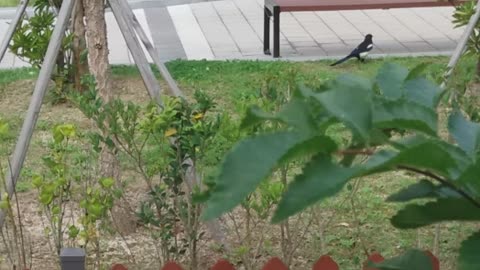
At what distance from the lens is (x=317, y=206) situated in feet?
8.49

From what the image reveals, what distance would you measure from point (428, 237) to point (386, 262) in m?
3.24

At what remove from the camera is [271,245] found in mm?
4383

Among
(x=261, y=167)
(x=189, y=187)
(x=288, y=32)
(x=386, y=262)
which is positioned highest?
(x=261, y=167)

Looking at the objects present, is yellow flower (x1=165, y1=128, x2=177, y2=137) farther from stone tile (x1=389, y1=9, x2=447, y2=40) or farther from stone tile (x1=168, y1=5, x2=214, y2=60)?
stone tile (x1=389, y1=9, x2=447, y2=40)

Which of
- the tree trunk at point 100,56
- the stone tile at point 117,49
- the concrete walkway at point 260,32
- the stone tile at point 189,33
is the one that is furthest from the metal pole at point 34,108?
the stone tile at point 189,33

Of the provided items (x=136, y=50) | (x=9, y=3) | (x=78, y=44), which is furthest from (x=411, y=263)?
(x=9, y=3)

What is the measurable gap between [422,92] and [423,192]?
0.41ft

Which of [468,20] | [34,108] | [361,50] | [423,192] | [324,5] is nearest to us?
[423,192]

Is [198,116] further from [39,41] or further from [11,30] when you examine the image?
[39,41]

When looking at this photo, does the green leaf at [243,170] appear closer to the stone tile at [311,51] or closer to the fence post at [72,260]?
the fence post at [72,260]

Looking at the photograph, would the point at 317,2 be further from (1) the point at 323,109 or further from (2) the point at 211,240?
(1) the point at 323,109

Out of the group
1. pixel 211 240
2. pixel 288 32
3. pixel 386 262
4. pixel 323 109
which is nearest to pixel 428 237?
pixel 211 240

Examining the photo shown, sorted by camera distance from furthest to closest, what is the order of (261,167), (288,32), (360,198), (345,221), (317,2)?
(288,32) < (317,2) < (360,198) < (345,221) < (261,167)

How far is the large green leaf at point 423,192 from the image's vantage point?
115cm
